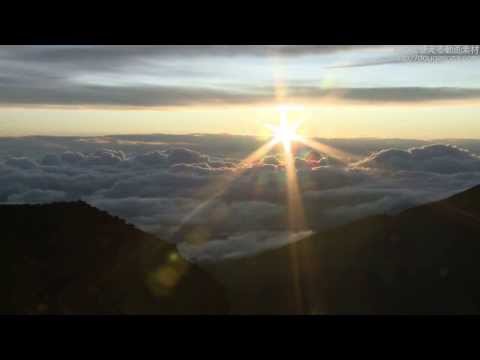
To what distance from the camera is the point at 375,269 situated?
104 m

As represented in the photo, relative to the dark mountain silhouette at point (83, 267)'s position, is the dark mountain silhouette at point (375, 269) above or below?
above

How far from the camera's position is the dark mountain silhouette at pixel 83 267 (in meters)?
42.2

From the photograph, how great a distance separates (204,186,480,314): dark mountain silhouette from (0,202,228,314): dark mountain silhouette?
22114 mm

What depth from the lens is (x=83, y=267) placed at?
56719 mm

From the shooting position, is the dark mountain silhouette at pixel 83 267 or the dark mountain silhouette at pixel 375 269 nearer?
the dark mountain silhouette at pixel 83 267

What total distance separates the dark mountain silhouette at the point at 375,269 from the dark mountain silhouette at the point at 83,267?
22114 mm

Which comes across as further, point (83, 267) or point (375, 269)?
point (375, 269)

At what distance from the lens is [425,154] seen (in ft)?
306

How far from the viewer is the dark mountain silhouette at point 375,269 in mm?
87625

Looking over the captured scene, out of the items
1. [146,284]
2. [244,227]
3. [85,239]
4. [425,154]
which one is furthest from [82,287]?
[425,154]

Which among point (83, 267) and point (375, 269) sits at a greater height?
point (375, 269)

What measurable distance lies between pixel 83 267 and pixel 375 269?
232ft

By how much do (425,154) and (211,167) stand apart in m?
44.6
